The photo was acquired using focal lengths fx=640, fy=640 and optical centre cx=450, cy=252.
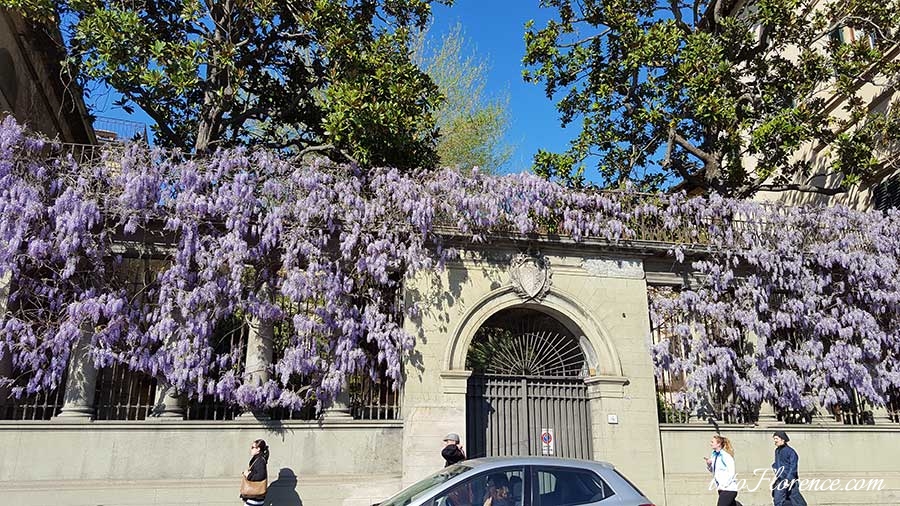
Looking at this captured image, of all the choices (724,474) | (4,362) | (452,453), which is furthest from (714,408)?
(4,362)

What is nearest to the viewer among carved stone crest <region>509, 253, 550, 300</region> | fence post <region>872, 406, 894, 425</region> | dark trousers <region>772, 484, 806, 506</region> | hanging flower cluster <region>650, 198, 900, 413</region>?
dark trousers <region>772, 484, 806, 506</region>

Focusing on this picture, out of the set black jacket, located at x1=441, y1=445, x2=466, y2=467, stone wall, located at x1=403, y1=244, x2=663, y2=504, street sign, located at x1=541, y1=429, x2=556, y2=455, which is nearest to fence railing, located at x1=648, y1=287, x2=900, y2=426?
stone wall, located at x1=403, y1=244, x2=663, y2=504

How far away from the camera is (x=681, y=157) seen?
749 inches

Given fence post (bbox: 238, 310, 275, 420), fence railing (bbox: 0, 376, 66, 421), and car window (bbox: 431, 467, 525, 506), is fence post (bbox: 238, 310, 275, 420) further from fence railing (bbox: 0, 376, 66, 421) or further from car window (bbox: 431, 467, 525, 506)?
car window (bbox: 431, 467, 525, 506)

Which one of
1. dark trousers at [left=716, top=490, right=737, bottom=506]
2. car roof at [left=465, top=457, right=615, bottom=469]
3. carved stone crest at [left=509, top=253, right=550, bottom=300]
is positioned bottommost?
dark trousers at [left=716, top=490, right=737, bottom=506]

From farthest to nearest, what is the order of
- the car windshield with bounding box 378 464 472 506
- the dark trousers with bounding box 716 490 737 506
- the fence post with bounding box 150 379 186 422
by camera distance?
the fence post with bounding box 150 379 186 422 → the dark trousers with bounding box 716 490 737 506 → the car windshield with bounding box 378 464 472 506

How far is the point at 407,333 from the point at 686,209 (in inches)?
259

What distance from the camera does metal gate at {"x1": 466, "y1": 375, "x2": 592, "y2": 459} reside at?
38.4 feet

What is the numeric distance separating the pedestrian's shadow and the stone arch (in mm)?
3739

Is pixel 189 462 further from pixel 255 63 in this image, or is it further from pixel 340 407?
pixel 255 63

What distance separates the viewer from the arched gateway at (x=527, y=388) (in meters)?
11.8

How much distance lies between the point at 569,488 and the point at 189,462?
6591 millimetres

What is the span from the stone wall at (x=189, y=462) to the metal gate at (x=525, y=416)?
5.23ft

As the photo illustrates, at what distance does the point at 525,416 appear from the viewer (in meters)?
12.0
